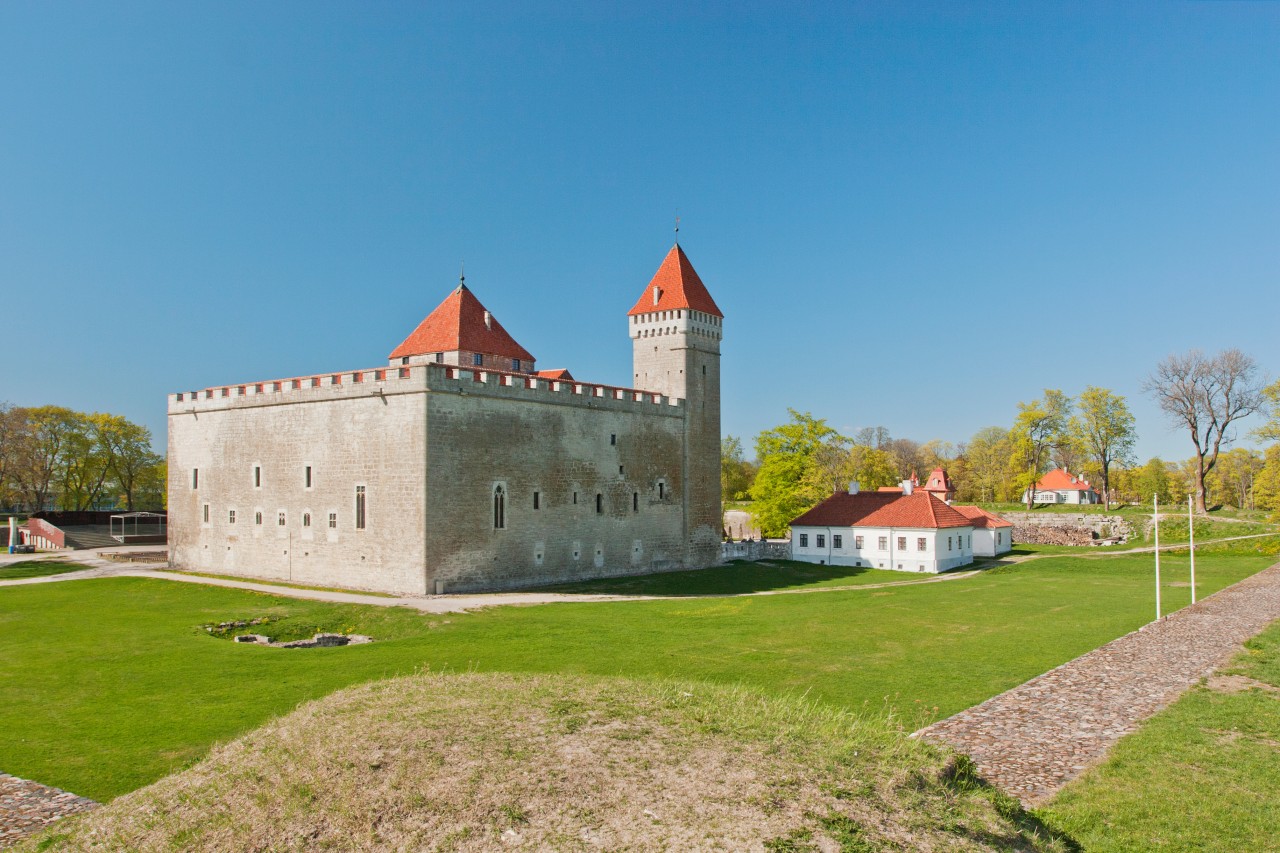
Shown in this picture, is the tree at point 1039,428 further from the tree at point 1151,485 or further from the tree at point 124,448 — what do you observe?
the tree at point 124,448

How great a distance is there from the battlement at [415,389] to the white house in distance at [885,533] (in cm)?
1267

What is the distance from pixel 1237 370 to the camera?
185 ft

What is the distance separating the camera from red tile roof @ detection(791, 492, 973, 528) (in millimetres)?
42188

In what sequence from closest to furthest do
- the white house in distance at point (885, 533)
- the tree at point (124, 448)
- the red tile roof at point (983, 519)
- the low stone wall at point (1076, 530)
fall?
the white house in distance at point (885, 533) < the red tile roof at point (983, 519) < the low stone wall at point (1076, 530) < the tree at point (124, 448)

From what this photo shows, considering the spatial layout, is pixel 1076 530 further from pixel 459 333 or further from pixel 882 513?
pixel 459 333

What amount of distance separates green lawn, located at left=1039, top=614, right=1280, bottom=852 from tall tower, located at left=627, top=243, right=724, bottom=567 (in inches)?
1096

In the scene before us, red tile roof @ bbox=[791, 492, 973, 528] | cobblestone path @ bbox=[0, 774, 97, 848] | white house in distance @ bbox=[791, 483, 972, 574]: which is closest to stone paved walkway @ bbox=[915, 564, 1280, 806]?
cobblestone path @ bbox=[0, 774, 97, 848]

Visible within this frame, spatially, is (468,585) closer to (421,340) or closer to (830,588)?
(421,340)

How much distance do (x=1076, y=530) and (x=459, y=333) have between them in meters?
47.3

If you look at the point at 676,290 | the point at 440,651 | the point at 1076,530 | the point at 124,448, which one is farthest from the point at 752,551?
the point at 124,448

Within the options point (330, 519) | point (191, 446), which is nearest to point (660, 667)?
point (330, 519)

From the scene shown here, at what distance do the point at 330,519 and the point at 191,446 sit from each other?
10.3m

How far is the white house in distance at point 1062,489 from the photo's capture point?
8431 centimetres

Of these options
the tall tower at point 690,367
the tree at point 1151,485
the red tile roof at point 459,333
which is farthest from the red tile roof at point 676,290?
the tree at point 1151,485
